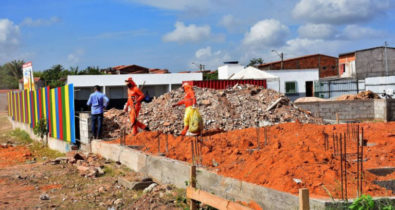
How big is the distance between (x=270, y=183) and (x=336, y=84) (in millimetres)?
28426

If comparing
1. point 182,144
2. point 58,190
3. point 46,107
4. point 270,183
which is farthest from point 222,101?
point 270,183

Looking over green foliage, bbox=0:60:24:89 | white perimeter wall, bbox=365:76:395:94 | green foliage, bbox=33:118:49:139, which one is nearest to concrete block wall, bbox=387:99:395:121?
white perimeter wall, bbox=365:76:395:94

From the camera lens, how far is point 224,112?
15.2 metres

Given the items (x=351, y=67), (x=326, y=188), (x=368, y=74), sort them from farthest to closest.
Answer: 1. (x=351, y=67)
2. (x=368, y=74)
3. (x=326, y=188)

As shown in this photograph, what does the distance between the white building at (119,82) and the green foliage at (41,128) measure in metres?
19.0

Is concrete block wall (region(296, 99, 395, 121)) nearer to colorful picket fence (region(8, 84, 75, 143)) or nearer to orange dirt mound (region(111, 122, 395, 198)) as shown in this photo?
orange dirt mound (region(111, 122, 395, 198))

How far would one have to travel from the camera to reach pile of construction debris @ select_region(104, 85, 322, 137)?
14328 mm

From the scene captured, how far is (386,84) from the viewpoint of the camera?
28.8 meters

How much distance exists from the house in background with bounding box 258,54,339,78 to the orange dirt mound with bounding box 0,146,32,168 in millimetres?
39660

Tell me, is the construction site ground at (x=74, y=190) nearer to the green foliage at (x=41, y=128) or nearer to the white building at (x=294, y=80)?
the green foliage at (x=41, y=128)

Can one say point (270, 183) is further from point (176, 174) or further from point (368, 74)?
point (368, 74)

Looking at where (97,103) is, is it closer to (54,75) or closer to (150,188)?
(150,188)

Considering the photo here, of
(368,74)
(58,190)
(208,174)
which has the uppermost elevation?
(368,74)

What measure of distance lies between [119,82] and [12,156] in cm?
2639
